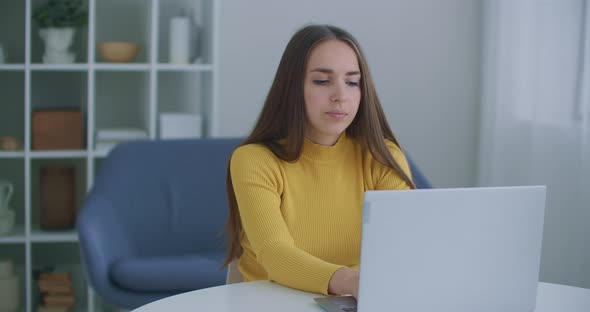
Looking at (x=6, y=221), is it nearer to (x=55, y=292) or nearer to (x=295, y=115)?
(x=55, y=292)

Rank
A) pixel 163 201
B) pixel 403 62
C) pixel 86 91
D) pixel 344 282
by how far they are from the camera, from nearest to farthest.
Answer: pixel 344 282 < pixel 163 201 < pixel 86 91 < pixel 403 62

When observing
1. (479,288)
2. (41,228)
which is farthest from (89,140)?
(479,288)

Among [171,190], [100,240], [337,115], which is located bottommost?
[100,240]

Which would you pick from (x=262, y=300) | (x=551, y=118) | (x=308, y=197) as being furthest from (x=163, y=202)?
(x=262, y=300)

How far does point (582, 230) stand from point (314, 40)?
4.96ft

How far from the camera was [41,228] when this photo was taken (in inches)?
138

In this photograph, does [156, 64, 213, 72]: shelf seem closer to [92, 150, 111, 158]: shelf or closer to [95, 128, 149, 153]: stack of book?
[95, 128, 149, 153]: stack of book

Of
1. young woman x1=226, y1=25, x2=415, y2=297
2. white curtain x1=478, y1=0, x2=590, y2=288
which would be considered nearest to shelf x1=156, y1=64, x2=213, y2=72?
white curtain x1=478, y1=0, x2=590, y2=288

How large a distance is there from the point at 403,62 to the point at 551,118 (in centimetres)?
99

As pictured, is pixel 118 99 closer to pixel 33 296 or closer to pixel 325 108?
pixel 33 296

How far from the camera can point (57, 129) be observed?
11.3 ft

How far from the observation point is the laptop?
1.24m

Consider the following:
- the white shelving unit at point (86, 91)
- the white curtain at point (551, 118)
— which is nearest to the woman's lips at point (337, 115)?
the white curtain at point (551, 118)

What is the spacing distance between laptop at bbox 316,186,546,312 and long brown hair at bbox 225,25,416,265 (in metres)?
0.57
